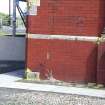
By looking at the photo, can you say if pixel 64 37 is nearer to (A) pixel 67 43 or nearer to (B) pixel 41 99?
(A) pixel 67 43

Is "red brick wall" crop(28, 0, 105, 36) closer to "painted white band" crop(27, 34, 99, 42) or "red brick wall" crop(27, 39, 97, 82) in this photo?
"painted white band" crop(27, 34, 99, 42)

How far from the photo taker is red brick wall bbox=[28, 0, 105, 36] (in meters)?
16.7

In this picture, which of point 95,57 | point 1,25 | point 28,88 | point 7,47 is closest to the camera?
point 28,88

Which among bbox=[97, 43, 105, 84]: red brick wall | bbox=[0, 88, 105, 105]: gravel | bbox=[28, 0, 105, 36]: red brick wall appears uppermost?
bbox=[28, 0, 105, 36]: red brick wall

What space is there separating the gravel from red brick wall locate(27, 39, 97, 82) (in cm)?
253

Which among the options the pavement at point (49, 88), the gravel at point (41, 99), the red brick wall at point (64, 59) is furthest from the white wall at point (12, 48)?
the gravel at point (41, 99)

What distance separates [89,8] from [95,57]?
5.39 ft

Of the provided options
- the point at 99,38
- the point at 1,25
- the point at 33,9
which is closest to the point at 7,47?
the point at 33,9

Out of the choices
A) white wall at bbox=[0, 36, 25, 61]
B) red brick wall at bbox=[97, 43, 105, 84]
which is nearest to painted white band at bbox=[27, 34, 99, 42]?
red brick wall at bbox=[97, 43, 105, 84]

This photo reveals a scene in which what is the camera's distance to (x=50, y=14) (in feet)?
57.2

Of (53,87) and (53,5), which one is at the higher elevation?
(53,5)

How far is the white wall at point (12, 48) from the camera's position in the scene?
26.0 meters

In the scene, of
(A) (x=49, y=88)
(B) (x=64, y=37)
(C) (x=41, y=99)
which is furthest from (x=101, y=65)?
(C) (x=41, y=99)

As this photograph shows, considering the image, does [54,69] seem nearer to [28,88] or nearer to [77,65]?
[77,65]
